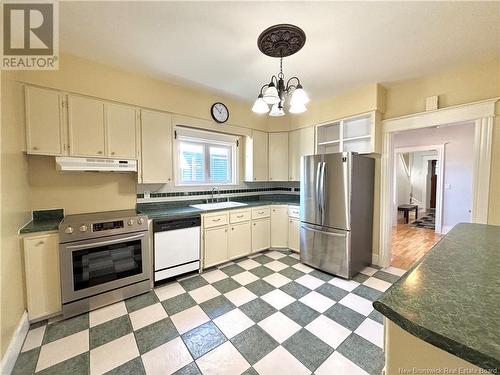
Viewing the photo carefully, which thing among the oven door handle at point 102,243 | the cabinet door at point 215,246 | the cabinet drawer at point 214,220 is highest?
the cabinet drawer at point 214,220

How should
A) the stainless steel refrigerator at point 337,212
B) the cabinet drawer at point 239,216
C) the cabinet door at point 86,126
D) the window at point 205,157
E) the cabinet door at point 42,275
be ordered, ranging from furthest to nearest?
the window at point 205,157, the cabinet drawer at point 239,216, the stainless steel refrigerator at point 337,212, the cabinet door at point 86,126, the cabinet door at point 42,275

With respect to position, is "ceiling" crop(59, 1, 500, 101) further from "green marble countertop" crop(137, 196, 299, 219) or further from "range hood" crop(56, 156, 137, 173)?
"green marble countertop" crop(137, 196, 299, 219)

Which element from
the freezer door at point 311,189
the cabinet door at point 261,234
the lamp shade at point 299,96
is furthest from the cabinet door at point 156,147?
the freezer door at point 311,189

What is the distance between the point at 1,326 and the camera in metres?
1.36

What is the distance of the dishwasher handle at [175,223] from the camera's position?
96.5 inches

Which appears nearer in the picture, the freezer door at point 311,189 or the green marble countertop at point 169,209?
the green marble countertop at point 169,209

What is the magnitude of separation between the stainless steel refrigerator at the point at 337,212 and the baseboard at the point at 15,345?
116 inches

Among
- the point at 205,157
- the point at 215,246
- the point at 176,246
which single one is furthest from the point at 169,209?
A: the point at 205,157

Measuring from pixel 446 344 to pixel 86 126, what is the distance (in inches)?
119

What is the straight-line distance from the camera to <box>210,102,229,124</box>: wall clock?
3.23m

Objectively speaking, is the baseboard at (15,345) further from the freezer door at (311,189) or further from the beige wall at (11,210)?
the freezer door at (311,189)

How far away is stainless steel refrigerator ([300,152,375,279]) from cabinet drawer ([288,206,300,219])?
11.9 inches

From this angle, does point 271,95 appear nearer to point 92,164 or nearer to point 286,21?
point 286,21

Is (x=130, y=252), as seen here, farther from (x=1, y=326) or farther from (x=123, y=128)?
(x=123, y=128)
